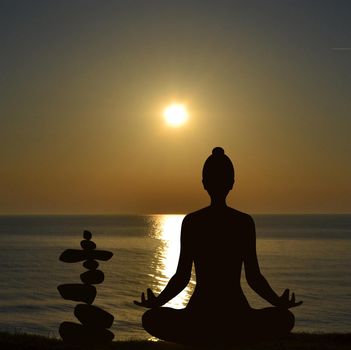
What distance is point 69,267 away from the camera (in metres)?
119

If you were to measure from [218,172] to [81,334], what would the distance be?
28.9 ft

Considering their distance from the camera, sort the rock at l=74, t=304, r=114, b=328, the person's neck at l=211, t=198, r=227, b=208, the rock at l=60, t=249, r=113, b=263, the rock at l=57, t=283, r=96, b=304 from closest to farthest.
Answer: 1. the person's neck at l=211, t=198, r=227, b=208
2. the rock at l=60, t=249, r=113, b=263
3. the rock at l=74, t=304, r=114, b=328
4. the rock at l=57, t=283, r=96, b=304

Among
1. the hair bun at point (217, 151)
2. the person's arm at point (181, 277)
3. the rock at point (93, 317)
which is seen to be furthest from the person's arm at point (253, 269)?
the rock at point (93, 317)

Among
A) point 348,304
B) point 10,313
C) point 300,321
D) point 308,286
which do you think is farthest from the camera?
point 308,286

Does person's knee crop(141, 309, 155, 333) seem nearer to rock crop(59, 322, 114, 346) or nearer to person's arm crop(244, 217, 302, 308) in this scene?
person's arm crop(244, 217, 302, 308)

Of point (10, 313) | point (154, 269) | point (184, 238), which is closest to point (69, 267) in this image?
point (154, 269)

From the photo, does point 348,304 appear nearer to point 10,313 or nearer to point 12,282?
point 10,313

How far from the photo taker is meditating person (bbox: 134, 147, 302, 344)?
456 inches

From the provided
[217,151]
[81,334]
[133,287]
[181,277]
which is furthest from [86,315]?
[133,287]

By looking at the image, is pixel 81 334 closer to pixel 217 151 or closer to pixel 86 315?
pixel 86 315

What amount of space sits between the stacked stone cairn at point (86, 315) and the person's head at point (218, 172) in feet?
23.8

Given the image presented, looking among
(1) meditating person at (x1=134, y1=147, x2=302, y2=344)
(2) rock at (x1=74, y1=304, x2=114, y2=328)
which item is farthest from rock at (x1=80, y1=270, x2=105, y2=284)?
(1) meditating person at (x1=134, y1=147, x2=302, y2=344)

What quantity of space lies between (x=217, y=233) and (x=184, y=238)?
61 centimetres

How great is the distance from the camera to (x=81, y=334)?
1878cm
